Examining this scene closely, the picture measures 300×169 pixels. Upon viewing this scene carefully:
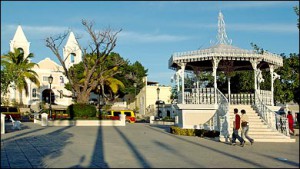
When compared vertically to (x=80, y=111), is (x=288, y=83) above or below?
above

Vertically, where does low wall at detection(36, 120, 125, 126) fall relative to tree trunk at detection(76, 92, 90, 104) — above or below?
below

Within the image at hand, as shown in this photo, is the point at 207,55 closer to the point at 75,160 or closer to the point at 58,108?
the point at 75,160

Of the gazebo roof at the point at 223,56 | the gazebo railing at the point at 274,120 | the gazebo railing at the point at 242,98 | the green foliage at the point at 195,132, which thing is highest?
the gazebo roof at the point at 223,56

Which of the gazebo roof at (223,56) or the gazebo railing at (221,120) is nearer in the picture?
the gazebo railing at (221,120)

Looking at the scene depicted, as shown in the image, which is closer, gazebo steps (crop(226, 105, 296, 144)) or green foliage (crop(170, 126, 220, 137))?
gazebo steps (crop(226, 105, 296, 144))

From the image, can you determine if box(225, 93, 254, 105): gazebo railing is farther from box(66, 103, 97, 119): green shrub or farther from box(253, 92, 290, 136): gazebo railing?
box(66, 103, 97, 119): green shrub

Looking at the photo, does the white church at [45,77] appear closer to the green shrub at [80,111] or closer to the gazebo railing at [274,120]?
the green shrub at [80,111]

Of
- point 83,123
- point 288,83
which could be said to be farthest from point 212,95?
point 83,123

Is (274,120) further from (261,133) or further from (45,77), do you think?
(45,77)

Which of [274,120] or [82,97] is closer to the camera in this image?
[274,120]

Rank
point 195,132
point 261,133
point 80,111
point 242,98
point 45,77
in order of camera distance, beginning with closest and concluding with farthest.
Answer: point 261,133 → point 195,132 → point 242,98 → point 80,111 → point 45,77

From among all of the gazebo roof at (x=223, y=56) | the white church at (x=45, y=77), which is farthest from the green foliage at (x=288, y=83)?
the white church at (x=45, y=77)

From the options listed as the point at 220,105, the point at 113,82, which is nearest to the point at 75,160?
the point at 220,105

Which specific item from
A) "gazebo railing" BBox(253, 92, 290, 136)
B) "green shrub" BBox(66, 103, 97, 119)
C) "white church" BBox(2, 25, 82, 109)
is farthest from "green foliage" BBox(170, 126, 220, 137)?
"white church" BBox(2, 25, 82, 109)
